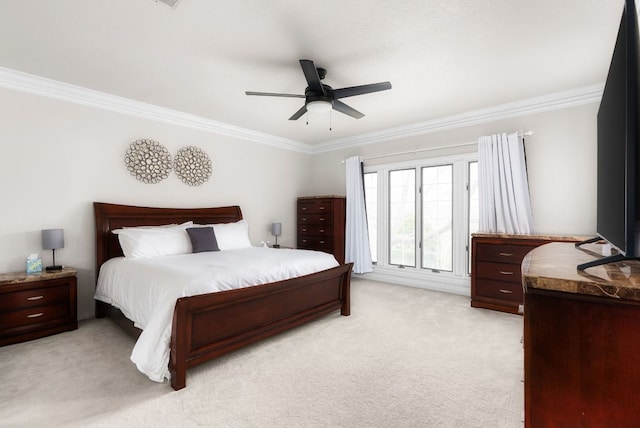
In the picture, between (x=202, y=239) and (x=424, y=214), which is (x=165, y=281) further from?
(x=424, y=214)

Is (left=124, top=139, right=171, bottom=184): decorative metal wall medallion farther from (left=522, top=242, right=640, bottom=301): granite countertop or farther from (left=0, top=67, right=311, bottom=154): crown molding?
(left=522, top=242, right=640, bottom=301): granite countertop

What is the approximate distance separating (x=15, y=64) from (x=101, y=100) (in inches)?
30.9

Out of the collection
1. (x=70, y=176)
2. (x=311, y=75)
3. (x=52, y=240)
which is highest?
(x=311, y=75)

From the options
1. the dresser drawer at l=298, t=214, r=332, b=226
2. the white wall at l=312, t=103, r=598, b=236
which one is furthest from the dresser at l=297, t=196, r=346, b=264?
the white wall at l=312, t=103, r=598, b=236

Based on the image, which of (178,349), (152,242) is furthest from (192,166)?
(178,349)

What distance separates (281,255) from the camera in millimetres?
3412

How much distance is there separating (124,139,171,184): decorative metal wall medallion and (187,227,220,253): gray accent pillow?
0.91 metres

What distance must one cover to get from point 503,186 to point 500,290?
1299 mm

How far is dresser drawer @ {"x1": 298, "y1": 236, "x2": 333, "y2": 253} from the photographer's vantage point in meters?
5.33

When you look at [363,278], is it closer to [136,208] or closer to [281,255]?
[281,255]

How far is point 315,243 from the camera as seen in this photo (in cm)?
555

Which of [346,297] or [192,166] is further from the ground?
[192,166]

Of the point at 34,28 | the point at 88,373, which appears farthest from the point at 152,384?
the point at 34,28

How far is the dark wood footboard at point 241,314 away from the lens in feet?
6.93
